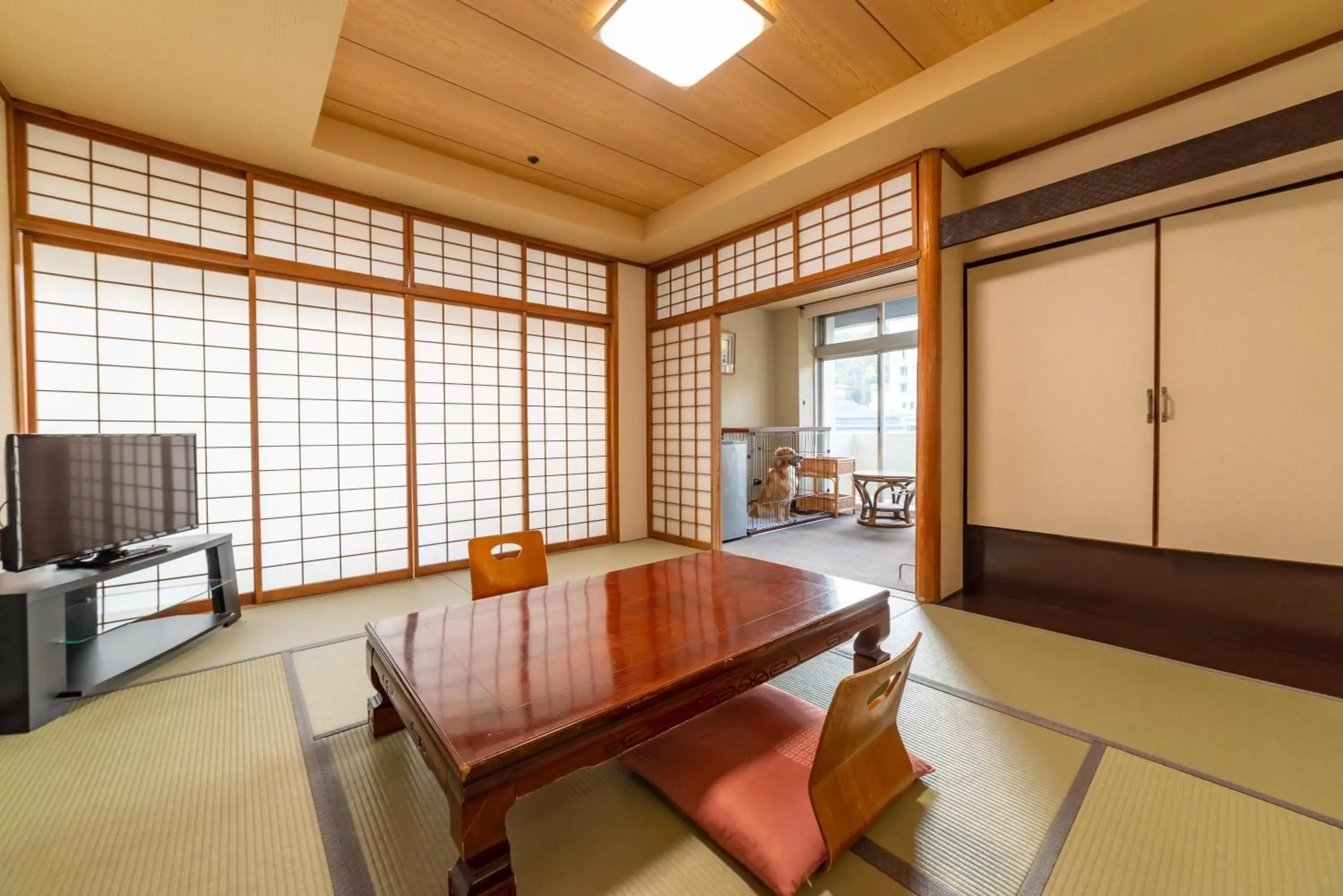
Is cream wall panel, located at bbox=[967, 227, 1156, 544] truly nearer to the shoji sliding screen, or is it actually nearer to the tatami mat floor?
the tatami mat floor

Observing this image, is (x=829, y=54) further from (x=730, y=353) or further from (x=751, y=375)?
(x=751, y=375)

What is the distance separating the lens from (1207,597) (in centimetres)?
257

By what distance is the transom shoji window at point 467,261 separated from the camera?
3891mm

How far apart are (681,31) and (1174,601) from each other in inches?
145

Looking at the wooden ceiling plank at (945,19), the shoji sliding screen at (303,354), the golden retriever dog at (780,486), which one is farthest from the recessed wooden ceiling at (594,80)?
the golden retriever dog at (780,486)

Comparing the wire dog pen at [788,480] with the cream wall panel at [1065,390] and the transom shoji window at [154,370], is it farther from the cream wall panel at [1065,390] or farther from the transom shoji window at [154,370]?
the transom shoji window at [154,370]

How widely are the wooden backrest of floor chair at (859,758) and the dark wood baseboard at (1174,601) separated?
1923mm

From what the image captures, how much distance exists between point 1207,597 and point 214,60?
17.4 ft

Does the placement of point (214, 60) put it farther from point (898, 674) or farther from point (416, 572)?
point (898, 674)

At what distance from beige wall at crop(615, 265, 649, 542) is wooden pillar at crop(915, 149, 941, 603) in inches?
108

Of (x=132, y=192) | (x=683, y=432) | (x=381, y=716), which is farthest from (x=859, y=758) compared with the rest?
(x=132, y=192)

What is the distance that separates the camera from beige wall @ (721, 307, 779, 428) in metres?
7.29

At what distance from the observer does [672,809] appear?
1.45 m

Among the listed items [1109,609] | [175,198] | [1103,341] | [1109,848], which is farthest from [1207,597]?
[175,198]
